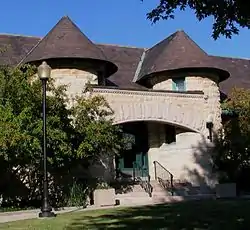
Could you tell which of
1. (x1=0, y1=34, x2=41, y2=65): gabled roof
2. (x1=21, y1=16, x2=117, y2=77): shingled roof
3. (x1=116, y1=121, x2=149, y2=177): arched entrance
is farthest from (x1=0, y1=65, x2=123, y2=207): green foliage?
(x1=0, y1=34, x2=41, y2=65): gabled roof

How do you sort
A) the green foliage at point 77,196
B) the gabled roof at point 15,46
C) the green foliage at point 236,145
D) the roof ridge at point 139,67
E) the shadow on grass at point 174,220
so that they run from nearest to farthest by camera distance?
the shadow on grass at point 174,220
the green foliage at point 77,196
the green foliage at point 236,145
the gabled roof at point 15,46
the roof ridge at point 139,67

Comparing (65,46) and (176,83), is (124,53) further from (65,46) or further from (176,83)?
(65,46)

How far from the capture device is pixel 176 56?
27297 mm

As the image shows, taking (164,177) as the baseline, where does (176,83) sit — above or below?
above

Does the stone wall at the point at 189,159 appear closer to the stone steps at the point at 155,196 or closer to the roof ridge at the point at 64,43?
the stone steps at the point at 155,196

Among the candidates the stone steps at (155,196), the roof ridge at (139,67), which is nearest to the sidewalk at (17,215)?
the stone steps at (155,196)

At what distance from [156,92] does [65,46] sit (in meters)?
4.89

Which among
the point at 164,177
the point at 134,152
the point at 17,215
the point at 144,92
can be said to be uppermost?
the point at 144,92

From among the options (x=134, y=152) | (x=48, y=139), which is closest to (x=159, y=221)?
(x=48, y=139)

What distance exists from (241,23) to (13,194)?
15009 millimetres

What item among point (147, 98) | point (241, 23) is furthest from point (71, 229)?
point (147, 98)

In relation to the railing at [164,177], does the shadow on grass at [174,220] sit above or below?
below

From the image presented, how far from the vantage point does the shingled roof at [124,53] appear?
2477 centimetres

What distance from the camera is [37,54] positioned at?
960 inches
